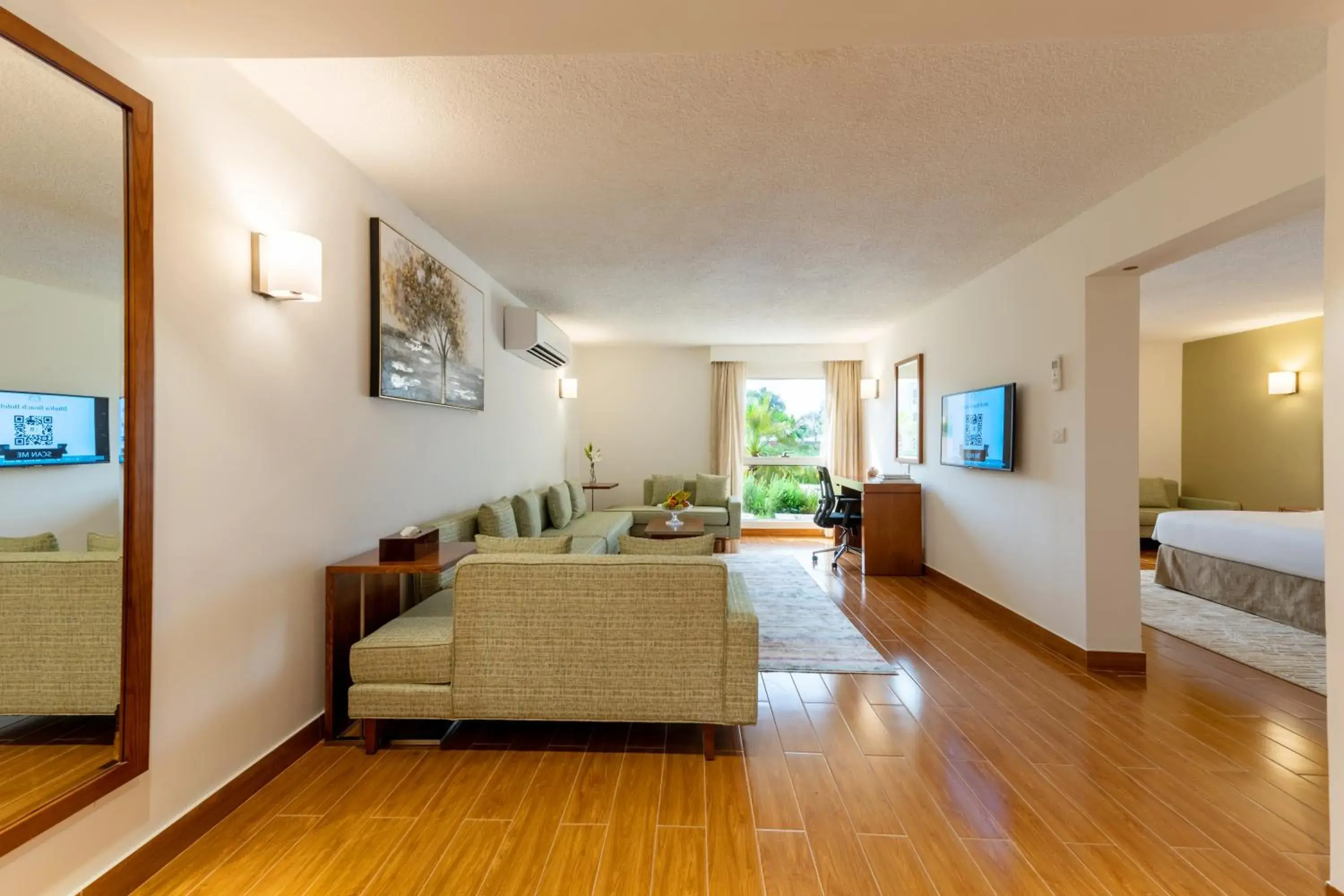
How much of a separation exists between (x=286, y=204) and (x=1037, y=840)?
341 cm

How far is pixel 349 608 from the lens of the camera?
2.57m

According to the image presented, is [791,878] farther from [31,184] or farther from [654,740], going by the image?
[31,184]

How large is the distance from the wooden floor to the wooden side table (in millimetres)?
5873

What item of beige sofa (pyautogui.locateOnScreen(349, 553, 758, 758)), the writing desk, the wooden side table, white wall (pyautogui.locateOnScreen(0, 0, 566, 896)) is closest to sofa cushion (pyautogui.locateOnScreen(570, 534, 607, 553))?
white wall (pyautogui.locateOnScreen(0, 0, 566, 896))

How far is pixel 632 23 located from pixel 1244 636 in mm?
5053

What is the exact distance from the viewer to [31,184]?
55.8 inches

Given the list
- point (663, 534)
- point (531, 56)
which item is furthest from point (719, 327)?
point (531, 56)

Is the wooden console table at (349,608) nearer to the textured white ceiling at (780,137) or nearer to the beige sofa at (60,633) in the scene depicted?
the beige sofa at (60,633)

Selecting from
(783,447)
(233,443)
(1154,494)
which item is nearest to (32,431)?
(233,443)

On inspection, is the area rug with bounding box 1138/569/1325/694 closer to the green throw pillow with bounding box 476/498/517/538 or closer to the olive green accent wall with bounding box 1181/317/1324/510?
the olive green accent wall with bounding box 1181/317/1324/510

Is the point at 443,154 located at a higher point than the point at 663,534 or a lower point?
higher

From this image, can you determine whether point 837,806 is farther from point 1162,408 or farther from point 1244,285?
point 1162,408

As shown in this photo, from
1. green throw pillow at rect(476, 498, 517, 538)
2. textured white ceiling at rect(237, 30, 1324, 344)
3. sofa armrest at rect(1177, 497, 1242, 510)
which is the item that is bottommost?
sofa armrest at rect(1177, 497, 1242, 510)

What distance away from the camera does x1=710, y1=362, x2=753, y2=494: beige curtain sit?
8102mm
